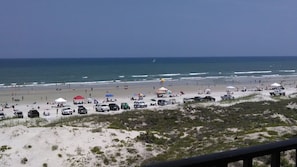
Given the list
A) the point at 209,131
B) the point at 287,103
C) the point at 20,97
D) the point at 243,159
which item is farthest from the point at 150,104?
the point at 243,159

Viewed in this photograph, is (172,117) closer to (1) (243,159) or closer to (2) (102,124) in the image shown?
(2) (102,124)

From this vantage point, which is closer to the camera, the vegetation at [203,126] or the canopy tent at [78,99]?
the vegetation at [203,126]

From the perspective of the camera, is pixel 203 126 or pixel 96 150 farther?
pixel 203 126

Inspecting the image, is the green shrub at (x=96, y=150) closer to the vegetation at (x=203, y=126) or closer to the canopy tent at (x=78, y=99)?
the vegetation at (x=203, y=126)

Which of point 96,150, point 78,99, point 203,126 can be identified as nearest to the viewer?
point 96,150

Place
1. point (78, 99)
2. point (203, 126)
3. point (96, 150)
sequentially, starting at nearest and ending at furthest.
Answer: point (96, 150), point (203, 126), point (78, 99)

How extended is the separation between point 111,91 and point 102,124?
3907cm

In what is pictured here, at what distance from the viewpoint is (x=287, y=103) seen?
36844 millimetres

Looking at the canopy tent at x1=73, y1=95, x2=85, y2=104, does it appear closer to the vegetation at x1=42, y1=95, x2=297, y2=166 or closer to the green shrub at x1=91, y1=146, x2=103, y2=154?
the vegetation at x1=42, y1=95, x2=297, y2=166

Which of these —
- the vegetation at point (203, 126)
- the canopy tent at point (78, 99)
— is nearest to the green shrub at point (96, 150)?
the vegetation at point (203, 126)

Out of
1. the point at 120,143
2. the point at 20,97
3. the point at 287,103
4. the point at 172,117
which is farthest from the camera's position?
the point at 20,97

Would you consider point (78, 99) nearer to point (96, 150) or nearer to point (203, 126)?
point (203, 126)

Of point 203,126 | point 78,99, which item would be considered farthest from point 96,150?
point 78,99

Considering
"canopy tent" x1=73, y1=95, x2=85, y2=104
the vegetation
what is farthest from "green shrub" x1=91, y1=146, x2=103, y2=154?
"canopy tent" x1=73, y1=95, x2=85, y2=104
